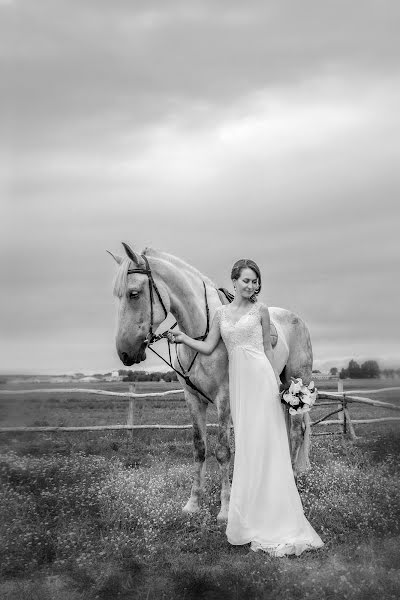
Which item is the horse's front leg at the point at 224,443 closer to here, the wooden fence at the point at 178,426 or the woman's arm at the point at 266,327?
the woman's arm at the point at 266,327

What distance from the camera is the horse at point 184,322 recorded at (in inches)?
244

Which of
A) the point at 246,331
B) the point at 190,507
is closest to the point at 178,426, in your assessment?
the point at 190,507

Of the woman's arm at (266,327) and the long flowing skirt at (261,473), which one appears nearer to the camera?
the long flowing skirt at (261,473)

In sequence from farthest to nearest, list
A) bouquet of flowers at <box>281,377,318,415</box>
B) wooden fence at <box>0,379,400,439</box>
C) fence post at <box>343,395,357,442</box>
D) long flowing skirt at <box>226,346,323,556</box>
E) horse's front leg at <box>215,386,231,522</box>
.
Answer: fence post at <box>343,395,357,442</box> < wooden fence at <box>0,379,400,439</box> < horse's front leg at <box>215,386,231,522</box> < bouquet of flowers at <box>281,377,318,415</box> < long flowing skirt at <box>226,346,323,556</box>

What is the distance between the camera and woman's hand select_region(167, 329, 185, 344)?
610cm

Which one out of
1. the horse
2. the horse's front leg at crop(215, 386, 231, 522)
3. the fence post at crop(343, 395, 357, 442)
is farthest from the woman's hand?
the fence post at crop(343, 395, 357, 442)

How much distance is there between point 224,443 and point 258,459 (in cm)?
65

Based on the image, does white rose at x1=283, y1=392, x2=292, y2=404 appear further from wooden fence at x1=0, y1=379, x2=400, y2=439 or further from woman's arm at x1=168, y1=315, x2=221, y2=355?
wooden fence at x1=0, y1=379, x2=400, y2=439

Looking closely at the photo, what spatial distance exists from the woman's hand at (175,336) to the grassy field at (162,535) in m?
2.03

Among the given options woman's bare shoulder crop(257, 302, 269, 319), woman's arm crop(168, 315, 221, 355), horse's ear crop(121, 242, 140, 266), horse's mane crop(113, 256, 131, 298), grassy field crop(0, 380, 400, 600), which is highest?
horse's ear crop(121, 242, 140, 266)

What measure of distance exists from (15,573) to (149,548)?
1282 mm

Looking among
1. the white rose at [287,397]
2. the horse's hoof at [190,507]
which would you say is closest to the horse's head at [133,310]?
the white rose at [287,397]

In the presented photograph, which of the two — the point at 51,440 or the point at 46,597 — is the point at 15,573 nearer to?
the point at 46,597

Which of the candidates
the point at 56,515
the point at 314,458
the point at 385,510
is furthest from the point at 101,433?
the point at 385,510
